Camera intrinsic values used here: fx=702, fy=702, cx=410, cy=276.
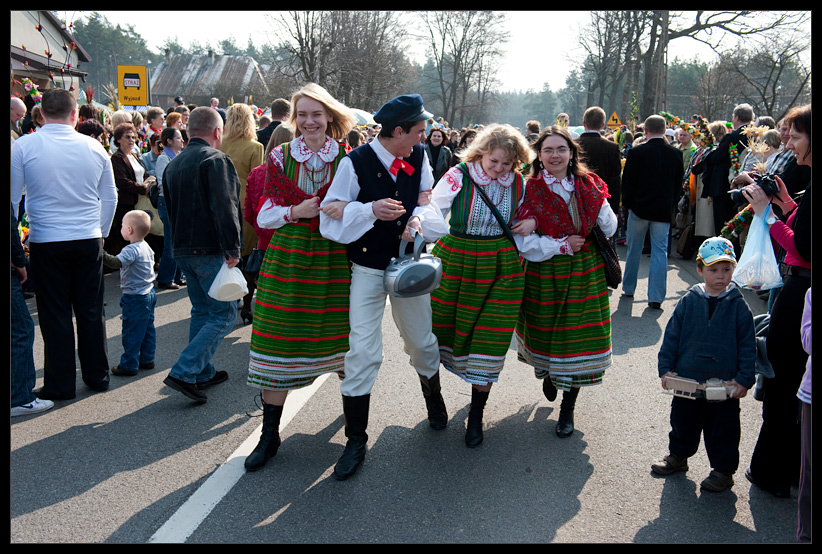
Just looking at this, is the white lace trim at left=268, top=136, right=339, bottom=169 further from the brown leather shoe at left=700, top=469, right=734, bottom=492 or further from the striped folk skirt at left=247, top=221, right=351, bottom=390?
the brown leather shoe at left=700, top=469, right=734, bottom=492

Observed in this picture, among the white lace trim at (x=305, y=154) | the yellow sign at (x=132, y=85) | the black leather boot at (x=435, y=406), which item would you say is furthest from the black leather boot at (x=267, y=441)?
the yellow sign at (x=132, y=85)

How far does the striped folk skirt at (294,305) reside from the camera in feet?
12.7

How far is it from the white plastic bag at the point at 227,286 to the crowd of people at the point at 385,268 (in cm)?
13

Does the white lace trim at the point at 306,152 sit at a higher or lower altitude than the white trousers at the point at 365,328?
higher

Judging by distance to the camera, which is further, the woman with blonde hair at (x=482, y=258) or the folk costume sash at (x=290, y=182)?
the woman with blonde hair at (x=482, y=258)

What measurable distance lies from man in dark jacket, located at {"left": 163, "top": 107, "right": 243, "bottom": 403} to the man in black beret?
1.43 m

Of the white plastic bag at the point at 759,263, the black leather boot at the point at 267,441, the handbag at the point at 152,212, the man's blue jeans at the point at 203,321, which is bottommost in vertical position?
the black leather boot at the point at 267,441

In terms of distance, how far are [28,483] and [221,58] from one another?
71.1m

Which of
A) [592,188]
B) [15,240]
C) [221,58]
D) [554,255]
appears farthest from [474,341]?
[221,58]

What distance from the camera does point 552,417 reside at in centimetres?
462

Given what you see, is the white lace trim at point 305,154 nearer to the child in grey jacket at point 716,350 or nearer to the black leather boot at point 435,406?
the black leather boot at point 435,406

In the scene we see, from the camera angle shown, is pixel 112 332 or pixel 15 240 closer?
pixel 15 240

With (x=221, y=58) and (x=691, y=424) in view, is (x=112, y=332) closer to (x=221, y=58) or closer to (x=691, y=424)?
(x=691, y=424)

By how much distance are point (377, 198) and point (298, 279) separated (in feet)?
2.04
